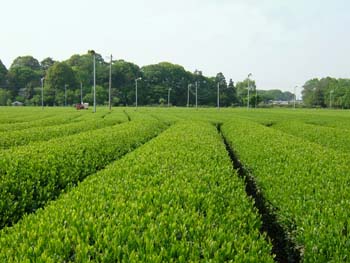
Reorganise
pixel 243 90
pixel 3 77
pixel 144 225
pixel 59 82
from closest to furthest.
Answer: pixel 144 225
pixel 59 82
pixel 3 77
pixel 243 90

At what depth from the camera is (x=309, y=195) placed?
20.1 feet

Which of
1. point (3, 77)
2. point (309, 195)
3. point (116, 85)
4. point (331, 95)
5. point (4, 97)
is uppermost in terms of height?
point (3, 77)

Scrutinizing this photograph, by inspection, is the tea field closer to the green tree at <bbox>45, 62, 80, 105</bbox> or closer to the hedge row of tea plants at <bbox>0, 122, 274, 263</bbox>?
the hedge row of tea plants at <bbox>0, 122, 274, 263</bbox>

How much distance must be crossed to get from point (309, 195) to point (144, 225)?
3358 mm

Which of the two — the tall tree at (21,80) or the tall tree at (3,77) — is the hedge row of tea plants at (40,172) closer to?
the tall tree at (21,80)

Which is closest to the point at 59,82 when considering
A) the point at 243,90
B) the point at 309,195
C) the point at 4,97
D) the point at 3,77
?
the point at 4,97

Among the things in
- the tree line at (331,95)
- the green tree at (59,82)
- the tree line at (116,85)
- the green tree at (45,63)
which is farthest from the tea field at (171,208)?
the green tree at (45,63)

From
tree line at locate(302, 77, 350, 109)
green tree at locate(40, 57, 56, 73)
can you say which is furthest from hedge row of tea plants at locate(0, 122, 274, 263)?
green tree at locate(40, 57, 56, 73)

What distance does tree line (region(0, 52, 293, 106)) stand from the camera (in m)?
123

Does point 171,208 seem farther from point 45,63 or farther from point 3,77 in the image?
point 45,63

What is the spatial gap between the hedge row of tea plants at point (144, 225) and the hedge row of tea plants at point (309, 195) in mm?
699

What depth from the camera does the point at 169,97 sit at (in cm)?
13575

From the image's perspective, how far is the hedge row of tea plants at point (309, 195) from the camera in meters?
4.36

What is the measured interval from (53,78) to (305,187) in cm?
13108
